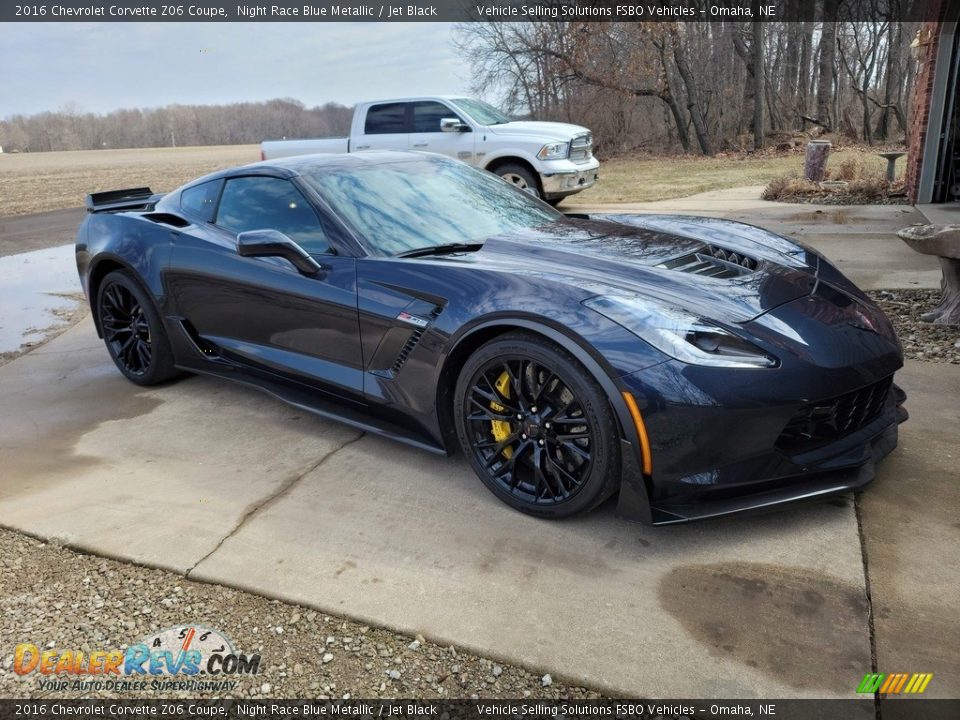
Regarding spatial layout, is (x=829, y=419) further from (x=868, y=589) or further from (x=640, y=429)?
(x=640, y=429)

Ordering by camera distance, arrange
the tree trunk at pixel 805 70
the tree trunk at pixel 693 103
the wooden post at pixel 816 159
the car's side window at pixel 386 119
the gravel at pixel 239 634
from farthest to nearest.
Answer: the tree trunk at pixel 805 70, the tree trunk at pixel 693 103, the wooden post at pixel 816 159, the car's side window at pixel 386 119, the gravel at pixel 239 634

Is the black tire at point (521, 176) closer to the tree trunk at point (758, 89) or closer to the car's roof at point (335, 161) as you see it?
the car's roof at point (335, 161)

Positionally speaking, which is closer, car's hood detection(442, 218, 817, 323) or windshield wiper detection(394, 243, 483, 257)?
car's hood detection(442, 218, 817, 323)

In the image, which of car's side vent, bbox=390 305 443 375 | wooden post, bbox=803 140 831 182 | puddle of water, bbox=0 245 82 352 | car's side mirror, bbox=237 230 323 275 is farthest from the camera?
wooden post, bbox=803 140 831 182

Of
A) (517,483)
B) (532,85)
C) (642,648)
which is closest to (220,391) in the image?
(517,483)

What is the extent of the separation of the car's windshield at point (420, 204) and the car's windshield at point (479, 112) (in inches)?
308

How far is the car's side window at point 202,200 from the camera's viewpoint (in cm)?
424

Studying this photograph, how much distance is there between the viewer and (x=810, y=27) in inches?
1139

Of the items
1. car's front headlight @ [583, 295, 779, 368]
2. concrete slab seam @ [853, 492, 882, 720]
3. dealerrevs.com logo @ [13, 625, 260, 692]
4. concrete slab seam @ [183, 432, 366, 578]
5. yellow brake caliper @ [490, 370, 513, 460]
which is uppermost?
car's front headlight @ [583, 295, 779, 368]

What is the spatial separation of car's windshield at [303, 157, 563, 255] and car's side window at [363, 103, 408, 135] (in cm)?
798

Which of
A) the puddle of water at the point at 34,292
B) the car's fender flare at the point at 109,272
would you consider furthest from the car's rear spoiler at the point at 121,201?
the puddle of water at the point at 34,292

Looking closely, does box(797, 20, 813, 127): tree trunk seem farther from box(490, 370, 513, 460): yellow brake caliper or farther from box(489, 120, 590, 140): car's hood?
box(490, 370, 513, 460): yellow brake caliper

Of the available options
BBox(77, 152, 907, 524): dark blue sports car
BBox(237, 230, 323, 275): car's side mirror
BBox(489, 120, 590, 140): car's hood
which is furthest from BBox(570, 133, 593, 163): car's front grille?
BBox(237, 230, 323, 275): car's side mirror

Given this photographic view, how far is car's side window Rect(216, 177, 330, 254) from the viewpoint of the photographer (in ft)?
11.8
